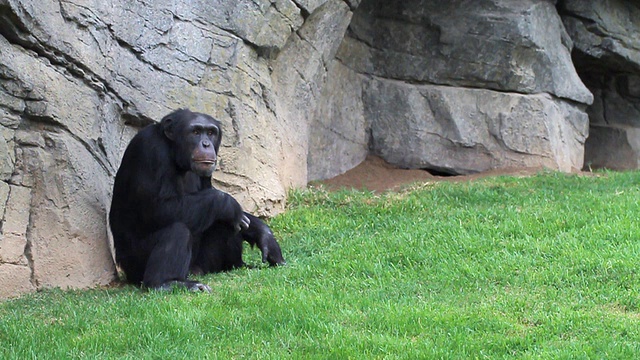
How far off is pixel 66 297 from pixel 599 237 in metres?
4.58

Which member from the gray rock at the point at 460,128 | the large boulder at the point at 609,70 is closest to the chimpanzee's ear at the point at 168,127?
the gray rock at the point at 460,128

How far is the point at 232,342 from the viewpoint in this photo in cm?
584

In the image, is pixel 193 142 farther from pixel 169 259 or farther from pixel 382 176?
pixel 382 176

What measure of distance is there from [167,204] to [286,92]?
387cm

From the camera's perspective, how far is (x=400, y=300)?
22.1 feet

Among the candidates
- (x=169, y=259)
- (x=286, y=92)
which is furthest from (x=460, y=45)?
(x=169, y=259)

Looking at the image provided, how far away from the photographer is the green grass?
571cm

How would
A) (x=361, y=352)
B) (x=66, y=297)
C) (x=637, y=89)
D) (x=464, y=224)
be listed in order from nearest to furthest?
(x=361, y=352) → (x=66, y=297) → (x=464, y=224) → (x=637, y=89)

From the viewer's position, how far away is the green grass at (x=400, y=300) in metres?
5.71

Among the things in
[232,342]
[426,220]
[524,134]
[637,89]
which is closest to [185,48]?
[426,220]

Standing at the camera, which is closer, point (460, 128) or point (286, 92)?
point (286, 92)

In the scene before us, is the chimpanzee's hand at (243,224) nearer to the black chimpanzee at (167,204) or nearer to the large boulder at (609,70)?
the black chimpanzee at (167,204)

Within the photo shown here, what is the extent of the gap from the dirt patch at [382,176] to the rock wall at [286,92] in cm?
18

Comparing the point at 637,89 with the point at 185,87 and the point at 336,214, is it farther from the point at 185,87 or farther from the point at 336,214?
the point at 185,87
